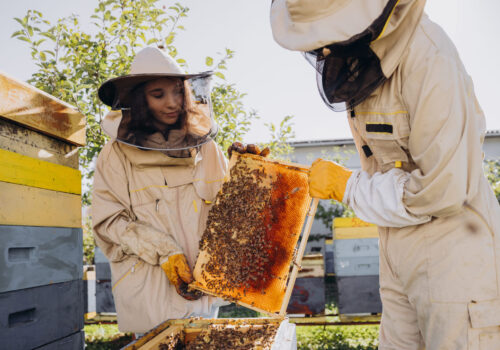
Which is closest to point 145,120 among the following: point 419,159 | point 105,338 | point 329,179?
point 329,179

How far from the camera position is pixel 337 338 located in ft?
19.4

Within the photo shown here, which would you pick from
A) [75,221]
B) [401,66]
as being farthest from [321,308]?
[401,66]

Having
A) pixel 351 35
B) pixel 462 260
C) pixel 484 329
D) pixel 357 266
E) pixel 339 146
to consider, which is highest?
pixel 339 146

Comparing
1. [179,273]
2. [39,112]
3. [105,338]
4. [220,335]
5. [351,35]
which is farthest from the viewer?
[105,338]

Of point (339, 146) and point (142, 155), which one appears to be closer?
point (142, 155)

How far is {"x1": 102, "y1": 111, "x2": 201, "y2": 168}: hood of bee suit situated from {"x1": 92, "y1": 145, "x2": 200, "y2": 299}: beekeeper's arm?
9 centimetres

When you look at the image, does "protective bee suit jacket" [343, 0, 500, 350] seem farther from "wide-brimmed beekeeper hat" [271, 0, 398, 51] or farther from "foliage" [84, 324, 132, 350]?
"foliage" [84, 324, 132, 350]

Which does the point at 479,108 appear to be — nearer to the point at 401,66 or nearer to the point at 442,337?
the point at 401,66

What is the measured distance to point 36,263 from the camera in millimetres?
2180

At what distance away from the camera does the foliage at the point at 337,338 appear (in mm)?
5449

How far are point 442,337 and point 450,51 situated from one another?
1275 mm

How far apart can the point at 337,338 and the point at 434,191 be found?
480 cm

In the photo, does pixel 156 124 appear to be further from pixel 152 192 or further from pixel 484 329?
pixel 484 329

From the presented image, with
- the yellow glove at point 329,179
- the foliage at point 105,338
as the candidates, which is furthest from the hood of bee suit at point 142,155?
the foliage at point 105,338
